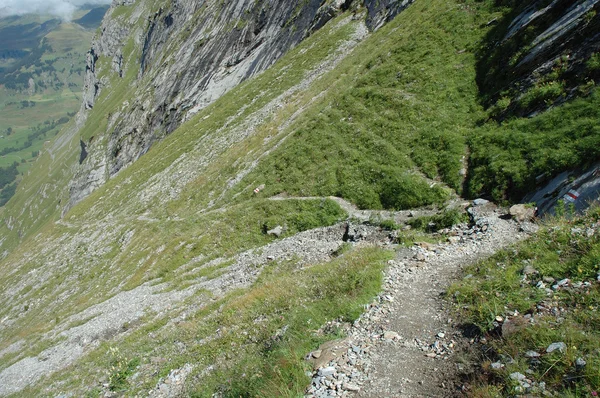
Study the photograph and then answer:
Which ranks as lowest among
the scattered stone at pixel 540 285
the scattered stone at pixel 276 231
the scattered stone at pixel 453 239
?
the scattered stone at pixel 453 239

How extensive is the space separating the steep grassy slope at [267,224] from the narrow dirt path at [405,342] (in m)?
0.83

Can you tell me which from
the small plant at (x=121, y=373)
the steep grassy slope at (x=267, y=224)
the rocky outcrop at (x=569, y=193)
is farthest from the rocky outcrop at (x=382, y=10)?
the small plant at (x=121, y=373)

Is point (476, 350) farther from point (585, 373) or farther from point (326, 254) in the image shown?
point (326, 254)

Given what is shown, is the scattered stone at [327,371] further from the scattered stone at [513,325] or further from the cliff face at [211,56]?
the cliff face at [211,56]

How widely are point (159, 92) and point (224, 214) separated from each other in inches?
4712

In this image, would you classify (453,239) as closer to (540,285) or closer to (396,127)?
(540,285)

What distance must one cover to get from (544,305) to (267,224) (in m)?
19.9

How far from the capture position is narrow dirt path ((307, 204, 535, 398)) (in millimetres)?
7547

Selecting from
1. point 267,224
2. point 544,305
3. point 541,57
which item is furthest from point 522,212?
point 267,224

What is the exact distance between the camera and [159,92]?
130 metres

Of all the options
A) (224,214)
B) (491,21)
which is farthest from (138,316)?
(491,21)

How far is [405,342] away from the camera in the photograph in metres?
8.90

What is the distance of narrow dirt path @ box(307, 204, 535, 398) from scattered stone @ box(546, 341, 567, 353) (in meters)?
1.94

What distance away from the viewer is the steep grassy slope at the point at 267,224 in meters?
12.7
